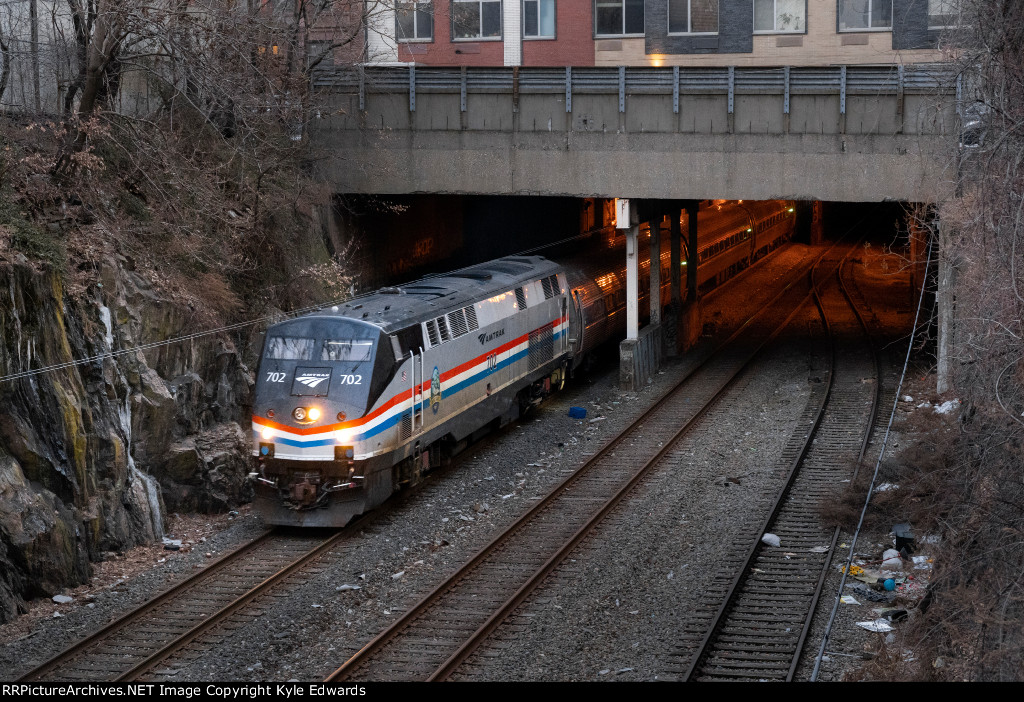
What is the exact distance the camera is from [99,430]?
16250mm

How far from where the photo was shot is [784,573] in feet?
50.7

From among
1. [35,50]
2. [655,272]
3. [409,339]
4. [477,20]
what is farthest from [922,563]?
[477,20]

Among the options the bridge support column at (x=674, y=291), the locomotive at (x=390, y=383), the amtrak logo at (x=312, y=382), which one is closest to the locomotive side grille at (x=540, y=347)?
the locomotive at (x=390, y=383)

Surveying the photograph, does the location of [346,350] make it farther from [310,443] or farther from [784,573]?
[784,573]

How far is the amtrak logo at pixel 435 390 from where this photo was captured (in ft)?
62.0

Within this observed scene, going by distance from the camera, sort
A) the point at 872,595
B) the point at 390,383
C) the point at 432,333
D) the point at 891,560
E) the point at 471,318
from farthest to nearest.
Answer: the point at 471,318 < the point at 432,333 < the point at 390,383 < the point at 891,560 < the point at 872,595

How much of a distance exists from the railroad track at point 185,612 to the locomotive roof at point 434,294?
3301mm

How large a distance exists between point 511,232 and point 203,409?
1803 cm

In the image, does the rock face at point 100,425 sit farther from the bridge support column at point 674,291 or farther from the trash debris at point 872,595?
the bridge support column at point 674,291

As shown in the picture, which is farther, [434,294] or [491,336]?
[491,336]

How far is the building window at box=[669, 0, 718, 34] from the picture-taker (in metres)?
32.4

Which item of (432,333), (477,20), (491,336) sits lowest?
(491,336)

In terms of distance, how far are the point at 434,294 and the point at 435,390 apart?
193cm

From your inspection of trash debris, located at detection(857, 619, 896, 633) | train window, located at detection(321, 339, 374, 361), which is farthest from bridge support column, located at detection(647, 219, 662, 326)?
trash debris, located at detection(857, 619, 896, 633)
